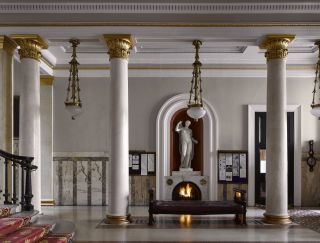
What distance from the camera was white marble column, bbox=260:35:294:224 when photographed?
1103 cm

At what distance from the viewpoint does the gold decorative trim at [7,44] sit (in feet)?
34.8

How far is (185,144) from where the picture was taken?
15.2 m

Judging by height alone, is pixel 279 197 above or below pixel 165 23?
below

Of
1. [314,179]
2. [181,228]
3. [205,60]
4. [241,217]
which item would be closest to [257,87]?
[205,60]

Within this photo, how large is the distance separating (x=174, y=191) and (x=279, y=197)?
4885 mm

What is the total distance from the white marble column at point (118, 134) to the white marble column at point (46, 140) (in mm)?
4768

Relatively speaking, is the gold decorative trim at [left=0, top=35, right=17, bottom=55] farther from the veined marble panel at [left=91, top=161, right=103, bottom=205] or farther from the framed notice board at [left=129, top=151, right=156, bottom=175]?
the framed notice board at [left=129, top=151, right=156, bottom=175]

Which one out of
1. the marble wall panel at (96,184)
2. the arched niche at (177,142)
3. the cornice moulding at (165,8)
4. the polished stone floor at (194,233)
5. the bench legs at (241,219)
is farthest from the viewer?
the arched niche at (177,142)

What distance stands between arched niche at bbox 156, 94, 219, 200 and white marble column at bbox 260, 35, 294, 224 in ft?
13.8

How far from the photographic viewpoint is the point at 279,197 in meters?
11.0

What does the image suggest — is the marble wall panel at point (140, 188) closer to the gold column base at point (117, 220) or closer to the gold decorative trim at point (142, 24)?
the gold column base at point (117, 220)

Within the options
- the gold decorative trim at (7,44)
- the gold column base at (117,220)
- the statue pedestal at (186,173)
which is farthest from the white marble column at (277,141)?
the gold decorative trim at (7,44)

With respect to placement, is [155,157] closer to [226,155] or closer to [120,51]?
[226,155]

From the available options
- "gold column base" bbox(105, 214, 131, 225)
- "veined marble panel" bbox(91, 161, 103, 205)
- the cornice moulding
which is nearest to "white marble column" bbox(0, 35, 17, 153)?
the cornice moulding
